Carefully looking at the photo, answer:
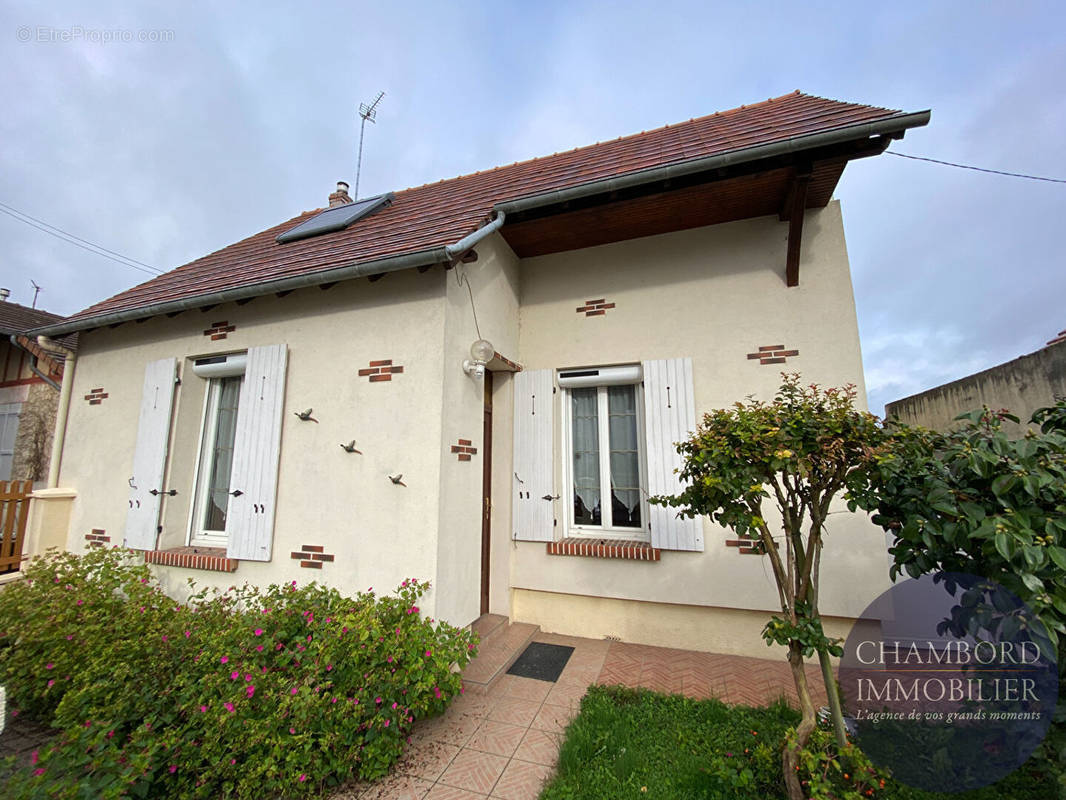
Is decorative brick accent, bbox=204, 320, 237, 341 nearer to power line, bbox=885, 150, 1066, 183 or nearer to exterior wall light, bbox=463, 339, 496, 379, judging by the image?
exterior wall light, bbox=463, 339, 496, 379

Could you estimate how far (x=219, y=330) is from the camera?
4.66 m

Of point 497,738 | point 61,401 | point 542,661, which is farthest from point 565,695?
point 61,401

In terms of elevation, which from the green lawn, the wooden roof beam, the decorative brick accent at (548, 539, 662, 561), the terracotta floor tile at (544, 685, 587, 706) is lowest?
the terracotta floor tile at (544, 685, 587, 706)

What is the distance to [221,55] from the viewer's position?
5816 millimetres

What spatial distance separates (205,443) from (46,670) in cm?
254

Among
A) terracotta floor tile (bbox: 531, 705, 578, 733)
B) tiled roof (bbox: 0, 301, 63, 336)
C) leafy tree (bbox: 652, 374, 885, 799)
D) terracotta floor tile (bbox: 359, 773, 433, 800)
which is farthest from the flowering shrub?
tiled roof (bbox: 0, 301, 63, 336)

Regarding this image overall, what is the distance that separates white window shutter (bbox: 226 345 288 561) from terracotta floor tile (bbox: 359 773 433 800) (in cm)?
235

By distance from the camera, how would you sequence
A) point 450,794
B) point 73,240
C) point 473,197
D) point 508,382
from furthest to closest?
point 73,240, point 473,197, point 508,382, point 450,794

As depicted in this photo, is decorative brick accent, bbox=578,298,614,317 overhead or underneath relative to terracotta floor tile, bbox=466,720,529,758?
overhead

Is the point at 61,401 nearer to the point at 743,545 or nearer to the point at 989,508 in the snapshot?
the point at 743,545

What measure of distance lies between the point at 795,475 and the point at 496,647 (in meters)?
3.25

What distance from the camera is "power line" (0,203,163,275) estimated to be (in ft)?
42.7

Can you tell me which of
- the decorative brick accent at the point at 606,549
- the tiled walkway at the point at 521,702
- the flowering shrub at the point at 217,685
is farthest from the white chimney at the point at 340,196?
the tiled walkway at the point at 521,702

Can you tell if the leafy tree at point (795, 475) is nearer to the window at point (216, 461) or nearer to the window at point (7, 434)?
the window at point (216, 461)
